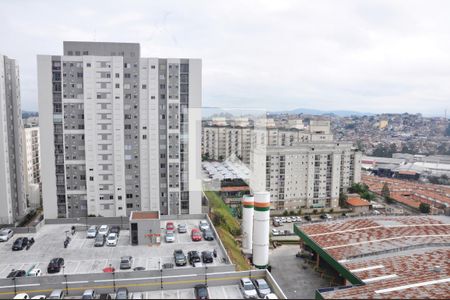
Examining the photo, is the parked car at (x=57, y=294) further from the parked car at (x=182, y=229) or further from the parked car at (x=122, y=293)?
the parked car at (x=182, y=229)

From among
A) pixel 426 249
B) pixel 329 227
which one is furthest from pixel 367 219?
pixel 426 249

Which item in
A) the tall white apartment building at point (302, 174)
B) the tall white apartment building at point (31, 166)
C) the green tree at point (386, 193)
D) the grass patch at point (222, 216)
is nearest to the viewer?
the grass patch at point (222, 216)

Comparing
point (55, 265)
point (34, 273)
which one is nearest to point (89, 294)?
point (34, 273)

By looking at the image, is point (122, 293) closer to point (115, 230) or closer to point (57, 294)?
point (57, 294)

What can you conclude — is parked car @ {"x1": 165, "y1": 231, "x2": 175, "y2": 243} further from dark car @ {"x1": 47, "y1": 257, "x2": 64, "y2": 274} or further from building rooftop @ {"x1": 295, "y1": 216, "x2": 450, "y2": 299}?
building rooftop @ {"x1": 295, "y1": 216, "x2": 450, "y2": 299}

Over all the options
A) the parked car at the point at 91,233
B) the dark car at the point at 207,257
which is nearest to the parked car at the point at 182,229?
the dark car at the point at 207,257

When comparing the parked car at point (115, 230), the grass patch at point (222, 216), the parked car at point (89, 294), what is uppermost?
the parked car at point (89, 294)
